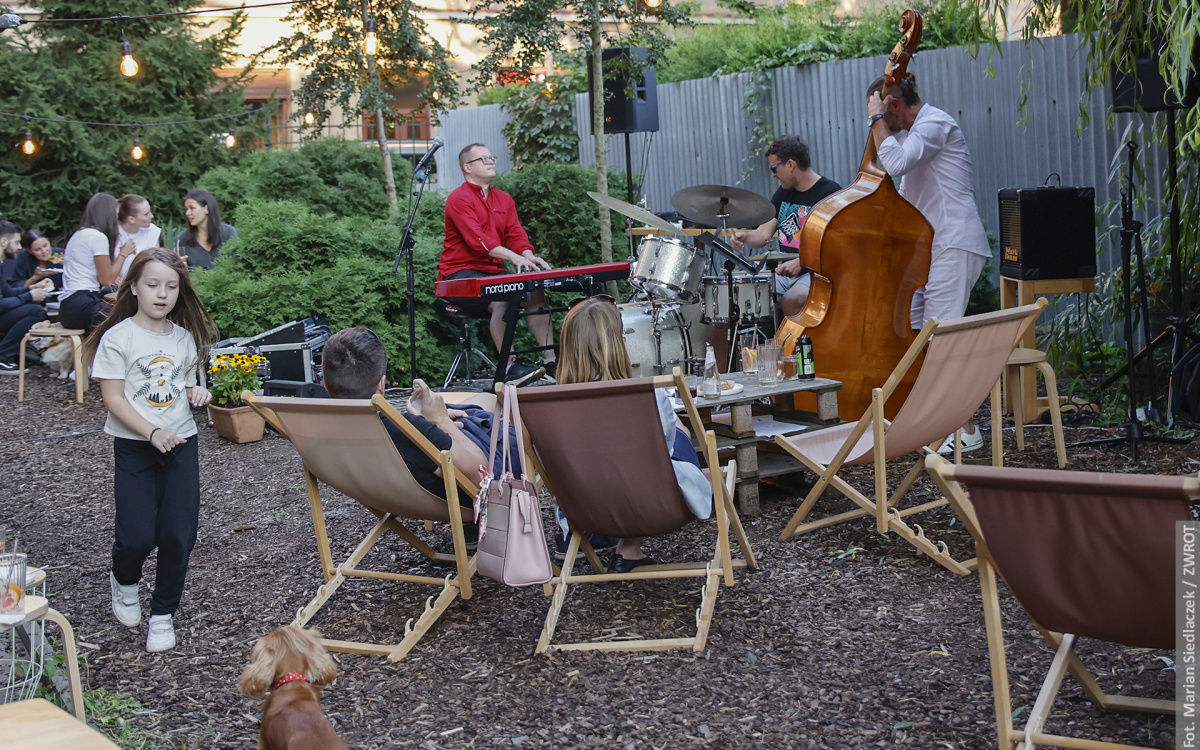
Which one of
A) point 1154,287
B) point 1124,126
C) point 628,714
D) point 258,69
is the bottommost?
point 628,714

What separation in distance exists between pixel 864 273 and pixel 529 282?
8.17ft

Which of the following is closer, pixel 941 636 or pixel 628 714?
pixel 628 714

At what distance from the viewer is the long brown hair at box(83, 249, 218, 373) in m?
3.36

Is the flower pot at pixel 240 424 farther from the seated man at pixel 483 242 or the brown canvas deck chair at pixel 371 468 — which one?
the brown canvas deck chair at pixel 371 468

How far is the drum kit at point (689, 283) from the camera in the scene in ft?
20.5

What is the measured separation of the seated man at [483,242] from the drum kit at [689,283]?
3.10ft

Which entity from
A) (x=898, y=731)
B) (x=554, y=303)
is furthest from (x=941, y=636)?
(x=554, y=303)

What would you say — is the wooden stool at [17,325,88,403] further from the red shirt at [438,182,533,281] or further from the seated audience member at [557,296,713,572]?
the seated audience member at [557,296,713,572]

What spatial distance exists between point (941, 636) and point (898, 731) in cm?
60

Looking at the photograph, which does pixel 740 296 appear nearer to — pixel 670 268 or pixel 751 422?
pixel 670 268

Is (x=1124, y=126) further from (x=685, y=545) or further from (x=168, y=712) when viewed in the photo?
(x=168, y=712)

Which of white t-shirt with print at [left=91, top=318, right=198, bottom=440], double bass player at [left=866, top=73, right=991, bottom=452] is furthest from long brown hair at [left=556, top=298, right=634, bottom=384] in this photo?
double bass player at [left=866, top=73, right=991, bottom=452]

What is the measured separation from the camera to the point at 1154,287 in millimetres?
5809

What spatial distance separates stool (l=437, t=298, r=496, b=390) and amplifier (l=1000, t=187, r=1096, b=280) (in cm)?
364
